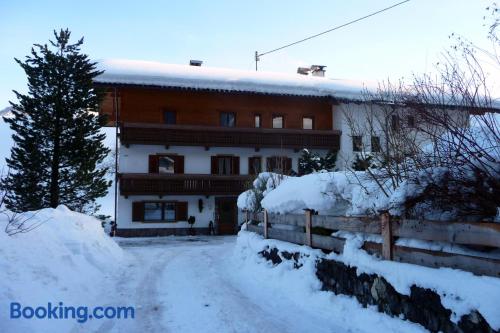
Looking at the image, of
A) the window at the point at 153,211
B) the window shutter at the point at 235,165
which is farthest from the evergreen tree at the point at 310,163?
the window at the point at 153,211

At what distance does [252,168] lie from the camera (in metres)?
26.8

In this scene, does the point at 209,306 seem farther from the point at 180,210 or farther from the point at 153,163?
the point at 153,163

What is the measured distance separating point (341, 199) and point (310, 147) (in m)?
18.8

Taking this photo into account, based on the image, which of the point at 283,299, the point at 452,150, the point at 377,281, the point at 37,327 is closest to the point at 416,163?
the point at 452,150

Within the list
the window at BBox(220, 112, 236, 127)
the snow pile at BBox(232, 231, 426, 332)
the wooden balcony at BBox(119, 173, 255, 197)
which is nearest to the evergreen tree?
the wooden balcony at BBox(119, 173, 255, 197)

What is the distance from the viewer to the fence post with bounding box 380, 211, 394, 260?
5.90 meters

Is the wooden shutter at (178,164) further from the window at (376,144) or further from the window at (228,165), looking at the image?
the window at (376,144)

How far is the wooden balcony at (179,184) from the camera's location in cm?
2411

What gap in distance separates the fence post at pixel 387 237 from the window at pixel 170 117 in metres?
21.5

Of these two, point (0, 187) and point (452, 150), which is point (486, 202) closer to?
point (452, 150)

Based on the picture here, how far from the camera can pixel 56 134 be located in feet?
64.8

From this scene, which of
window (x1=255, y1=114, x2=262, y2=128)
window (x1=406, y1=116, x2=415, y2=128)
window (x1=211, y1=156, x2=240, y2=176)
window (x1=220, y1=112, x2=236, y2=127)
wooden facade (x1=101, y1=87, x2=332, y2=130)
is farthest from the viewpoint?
window (x1=255, y1=114, x2=262, y2=128)

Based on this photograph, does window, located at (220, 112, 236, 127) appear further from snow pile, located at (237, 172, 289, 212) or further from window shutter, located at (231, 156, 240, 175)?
snow pile, located at (237, 172, 289, 212)

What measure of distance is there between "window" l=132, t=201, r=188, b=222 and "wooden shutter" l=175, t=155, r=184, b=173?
1849mm
